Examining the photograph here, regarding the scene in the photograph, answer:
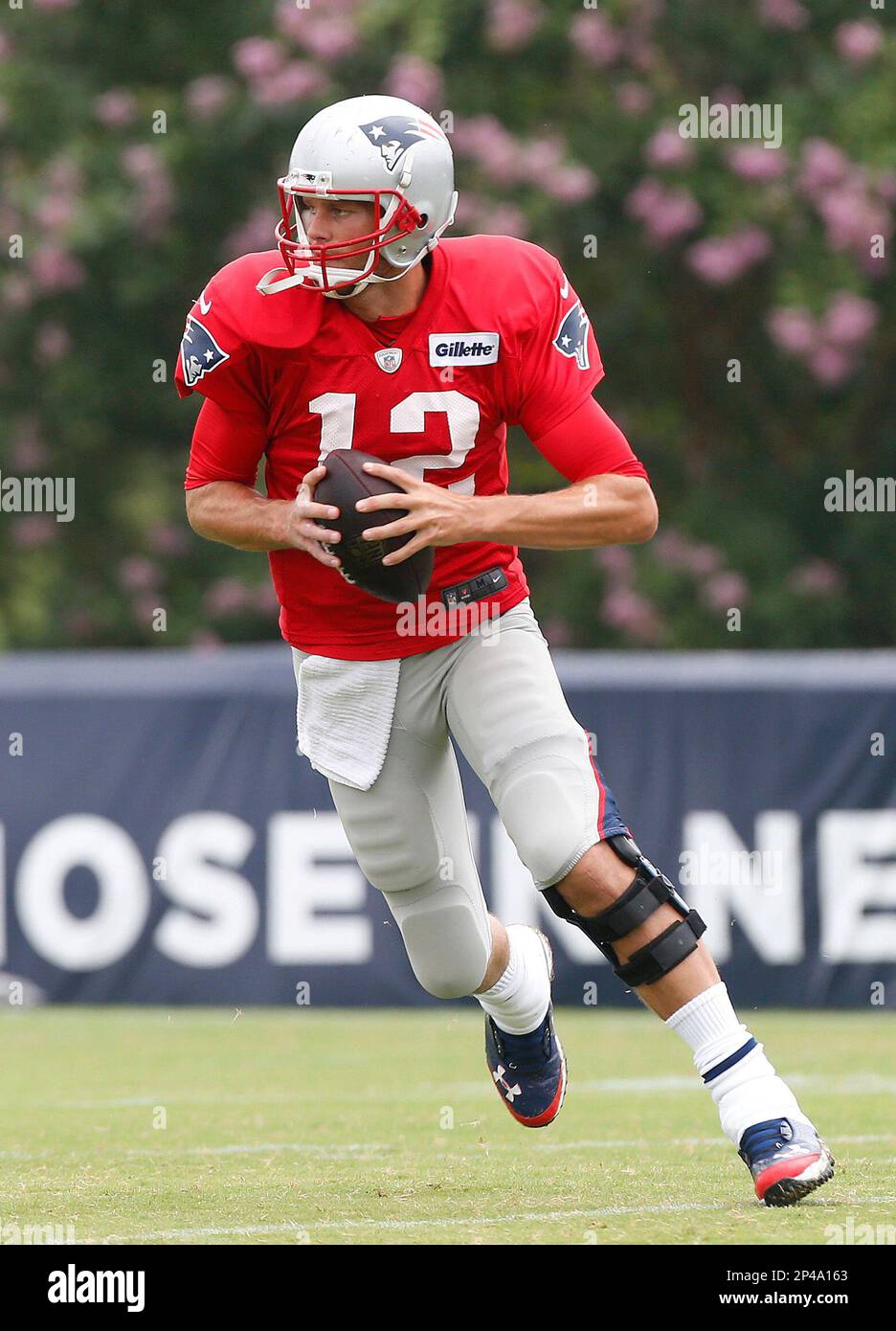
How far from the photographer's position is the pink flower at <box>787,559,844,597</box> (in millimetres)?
12469

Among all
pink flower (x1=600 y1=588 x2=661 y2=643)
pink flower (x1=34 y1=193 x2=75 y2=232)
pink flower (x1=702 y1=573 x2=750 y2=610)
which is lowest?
pink flower (x1=600 y1=588 x2=661 y2=643)

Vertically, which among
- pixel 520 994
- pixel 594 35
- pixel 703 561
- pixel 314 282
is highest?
pixel 594 35

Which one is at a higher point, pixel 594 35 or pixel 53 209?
pixel 594 35

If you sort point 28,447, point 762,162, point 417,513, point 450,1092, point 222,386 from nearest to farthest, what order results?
point 417,513
point 222,386
point 450,1092
point 762,162
point 28,447

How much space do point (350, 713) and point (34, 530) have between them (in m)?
9.46

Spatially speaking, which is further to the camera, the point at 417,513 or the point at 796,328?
the point at 796,328

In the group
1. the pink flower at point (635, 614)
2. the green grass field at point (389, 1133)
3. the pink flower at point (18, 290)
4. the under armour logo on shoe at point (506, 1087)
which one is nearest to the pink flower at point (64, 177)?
the pink flower at point (18, 290)

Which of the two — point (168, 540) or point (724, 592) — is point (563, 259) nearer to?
point (724, 592)

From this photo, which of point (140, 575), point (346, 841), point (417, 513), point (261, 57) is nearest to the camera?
point (417, 513)

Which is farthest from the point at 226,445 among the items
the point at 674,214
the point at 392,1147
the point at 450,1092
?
the point at 674,214

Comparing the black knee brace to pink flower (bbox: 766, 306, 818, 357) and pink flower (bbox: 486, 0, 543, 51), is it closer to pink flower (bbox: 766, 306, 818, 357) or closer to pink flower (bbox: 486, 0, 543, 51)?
pink flower (bbox: 766, 306, 818, 357)

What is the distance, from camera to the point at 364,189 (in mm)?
4238

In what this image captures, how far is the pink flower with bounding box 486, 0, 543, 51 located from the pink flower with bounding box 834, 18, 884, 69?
169 cm

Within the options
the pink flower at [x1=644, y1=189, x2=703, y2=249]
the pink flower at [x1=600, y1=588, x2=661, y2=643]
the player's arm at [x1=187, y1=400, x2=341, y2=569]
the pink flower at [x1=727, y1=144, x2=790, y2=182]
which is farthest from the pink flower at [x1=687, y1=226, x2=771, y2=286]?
the player's arm at [x1=187, y1=400, x2=341, y2=569]
